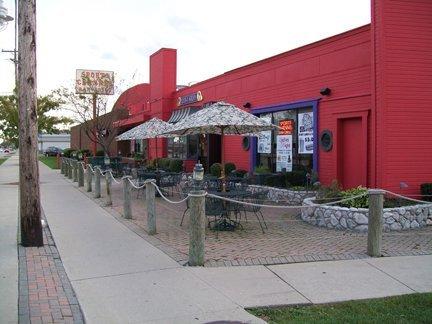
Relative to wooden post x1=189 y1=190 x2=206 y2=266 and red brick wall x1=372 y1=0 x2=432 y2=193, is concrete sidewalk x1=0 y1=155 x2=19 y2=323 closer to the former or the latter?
wooden post x1=189 y1=190 x2=206 y2=266

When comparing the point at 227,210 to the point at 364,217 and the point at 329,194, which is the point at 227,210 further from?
the point at 329,194

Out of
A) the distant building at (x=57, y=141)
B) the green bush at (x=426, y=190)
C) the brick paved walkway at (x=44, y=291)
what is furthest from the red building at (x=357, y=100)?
the distant building at (x=57, y=141)

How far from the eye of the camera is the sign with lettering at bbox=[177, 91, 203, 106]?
22.2 m

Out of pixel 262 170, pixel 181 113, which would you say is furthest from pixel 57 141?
pixel 262 170

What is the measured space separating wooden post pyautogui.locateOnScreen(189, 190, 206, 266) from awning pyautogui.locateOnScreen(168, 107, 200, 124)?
15.4 metres

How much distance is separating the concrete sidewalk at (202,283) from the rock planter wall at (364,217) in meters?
2.27

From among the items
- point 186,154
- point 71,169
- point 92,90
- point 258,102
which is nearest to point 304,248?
point 258,102

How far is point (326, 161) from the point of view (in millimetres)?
13961

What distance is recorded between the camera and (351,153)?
13.3m

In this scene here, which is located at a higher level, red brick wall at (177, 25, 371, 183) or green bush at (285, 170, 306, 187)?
red brick wall at (177, 25, 371, 183)

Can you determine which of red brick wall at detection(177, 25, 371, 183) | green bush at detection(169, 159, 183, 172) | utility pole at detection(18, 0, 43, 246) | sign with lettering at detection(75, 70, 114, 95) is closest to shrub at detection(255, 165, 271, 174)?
red brick wall at detection(177, 25, 371, 183)

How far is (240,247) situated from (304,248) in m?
1.00

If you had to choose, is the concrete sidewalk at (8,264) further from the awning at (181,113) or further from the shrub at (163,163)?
the awning at (181,113)

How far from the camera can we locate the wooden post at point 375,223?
301 inches
